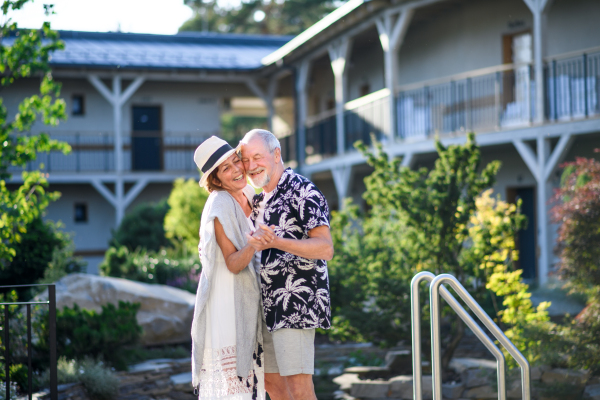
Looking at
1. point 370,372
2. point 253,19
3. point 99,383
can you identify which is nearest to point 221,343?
point 99,383

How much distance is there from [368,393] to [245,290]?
3093 millimetres

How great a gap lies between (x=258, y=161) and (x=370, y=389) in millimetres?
3405

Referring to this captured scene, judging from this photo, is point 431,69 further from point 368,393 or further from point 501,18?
point 368,393

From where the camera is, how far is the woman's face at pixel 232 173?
11.5 ft

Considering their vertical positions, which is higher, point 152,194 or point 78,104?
point 78,104

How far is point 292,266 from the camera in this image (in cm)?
339

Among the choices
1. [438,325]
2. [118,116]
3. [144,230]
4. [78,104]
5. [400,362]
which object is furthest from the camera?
[78,104]

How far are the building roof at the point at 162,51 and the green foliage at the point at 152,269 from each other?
900 cm

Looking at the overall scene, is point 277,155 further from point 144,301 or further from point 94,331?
point 144,301

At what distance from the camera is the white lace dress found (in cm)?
341

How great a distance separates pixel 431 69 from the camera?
15.5 m

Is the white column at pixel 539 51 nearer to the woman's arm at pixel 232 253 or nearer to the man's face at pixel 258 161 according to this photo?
the man's face at pixel 258 161

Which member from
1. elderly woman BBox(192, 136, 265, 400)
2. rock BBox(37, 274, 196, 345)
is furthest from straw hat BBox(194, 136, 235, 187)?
rock BBox(37, 274, 196, 345)

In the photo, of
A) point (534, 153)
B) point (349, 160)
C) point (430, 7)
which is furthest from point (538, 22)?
point (349, 160)
